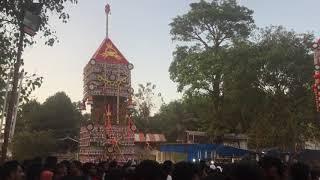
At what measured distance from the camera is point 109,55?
3775cm

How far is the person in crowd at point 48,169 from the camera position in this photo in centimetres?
740

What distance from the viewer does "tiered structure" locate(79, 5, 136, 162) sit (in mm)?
35125

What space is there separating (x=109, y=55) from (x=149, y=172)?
3326cm

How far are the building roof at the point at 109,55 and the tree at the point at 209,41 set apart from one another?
15.2 feet

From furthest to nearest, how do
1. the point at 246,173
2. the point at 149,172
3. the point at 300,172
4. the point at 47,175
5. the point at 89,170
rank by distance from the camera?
the point at 89,170 → the point at 47,175 → the point at 300,172 → the point at 149,172 → the point at 246,173

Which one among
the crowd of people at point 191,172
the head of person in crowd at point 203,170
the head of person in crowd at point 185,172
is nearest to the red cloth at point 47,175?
the crowd of people at point 191,172

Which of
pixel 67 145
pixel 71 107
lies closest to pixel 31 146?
pixel 67 145

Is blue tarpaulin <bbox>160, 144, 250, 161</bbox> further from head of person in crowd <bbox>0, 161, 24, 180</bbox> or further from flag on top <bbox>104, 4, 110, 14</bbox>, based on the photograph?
head of person in crowd <bbox>0, 161, 24, 180</bbox>

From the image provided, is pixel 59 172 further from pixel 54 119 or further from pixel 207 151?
pixel 54 119

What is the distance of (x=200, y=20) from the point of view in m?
37.1

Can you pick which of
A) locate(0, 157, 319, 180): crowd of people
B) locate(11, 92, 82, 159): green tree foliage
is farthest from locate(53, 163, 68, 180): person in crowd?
locate(11, 92, 82, 159): green tree foliage

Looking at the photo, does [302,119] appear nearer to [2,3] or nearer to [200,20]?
[200,20]

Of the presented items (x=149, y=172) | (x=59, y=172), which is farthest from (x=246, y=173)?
(x=59, y=172)

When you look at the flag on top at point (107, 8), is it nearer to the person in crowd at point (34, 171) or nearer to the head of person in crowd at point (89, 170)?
the head of person in crowd at point (89, 170)
